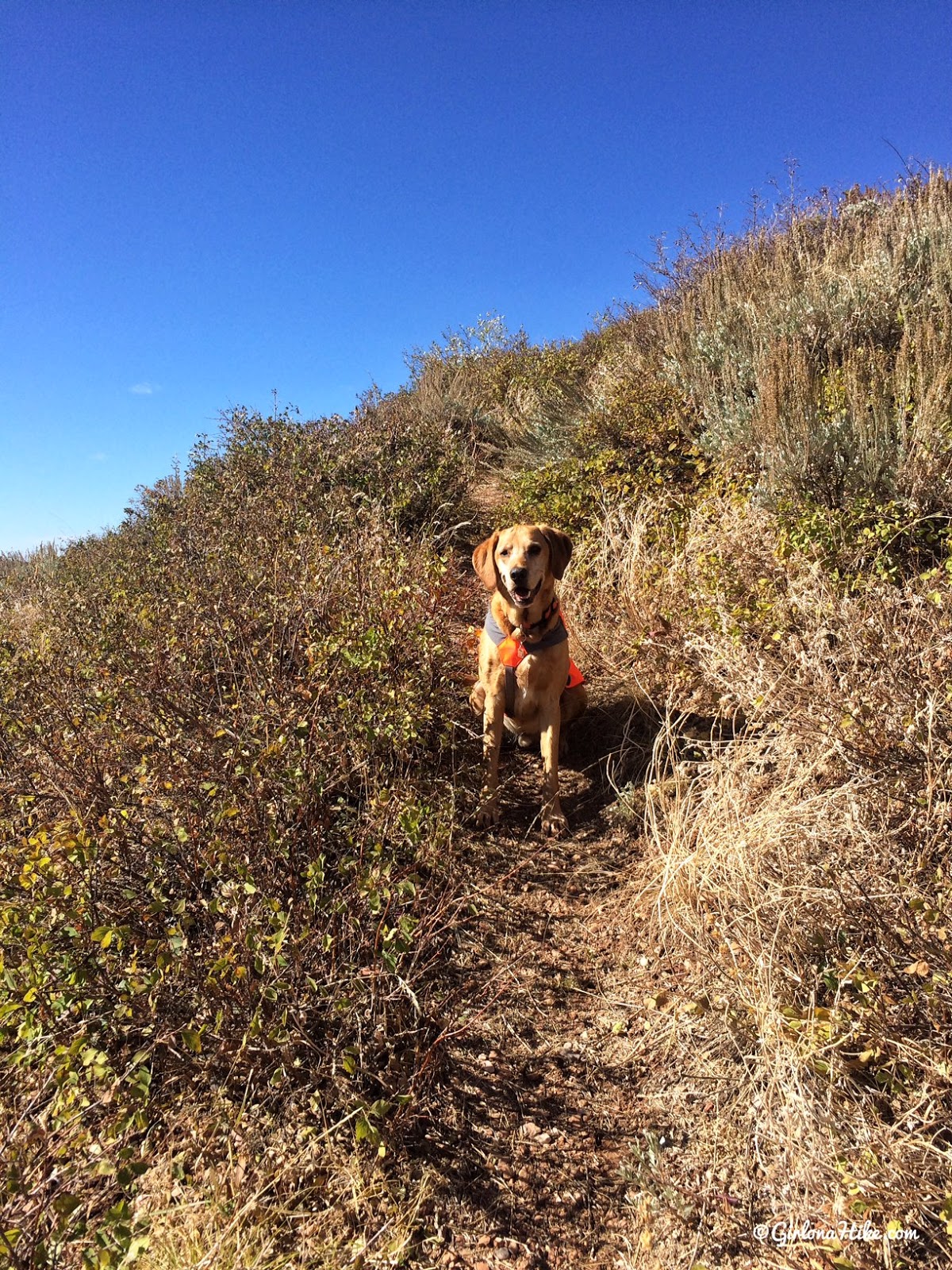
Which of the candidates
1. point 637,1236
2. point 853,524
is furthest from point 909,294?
point 637,1236

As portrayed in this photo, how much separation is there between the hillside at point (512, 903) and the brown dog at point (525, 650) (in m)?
0.20

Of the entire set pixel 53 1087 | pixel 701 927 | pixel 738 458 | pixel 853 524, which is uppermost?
pixel 738 458

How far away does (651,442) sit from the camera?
17.4 feet

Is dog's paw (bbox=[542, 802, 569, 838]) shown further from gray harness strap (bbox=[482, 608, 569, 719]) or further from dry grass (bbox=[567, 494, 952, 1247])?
gray harness strap (bbox=[482, 608, 569, 719])

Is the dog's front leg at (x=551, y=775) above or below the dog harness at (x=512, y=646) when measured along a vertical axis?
below

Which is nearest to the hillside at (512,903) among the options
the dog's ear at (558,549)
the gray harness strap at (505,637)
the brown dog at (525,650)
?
the brown dog at (525,650)

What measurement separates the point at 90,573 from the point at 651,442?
18.1 feet

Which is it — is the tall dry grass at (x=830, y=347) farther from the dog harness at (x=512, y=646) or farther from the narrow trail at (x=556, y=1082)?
the narrow trail at (x=556, y=1082)

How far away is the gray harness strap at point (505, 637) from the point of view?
3283 mm

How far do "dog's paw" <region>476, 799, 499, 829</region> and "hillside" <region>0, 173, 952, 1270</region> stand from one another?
0.18 feet

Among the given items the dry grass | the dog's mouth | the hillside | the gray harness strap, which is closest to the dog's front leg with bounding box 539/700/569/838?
A: the hillside

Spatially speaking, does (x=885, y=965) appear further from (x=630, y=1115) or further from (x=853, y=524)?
(x=853, y=524)

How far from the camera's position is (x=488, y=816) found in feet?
10.5

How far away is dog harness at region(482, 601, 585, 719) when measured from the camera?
3.27 metres
